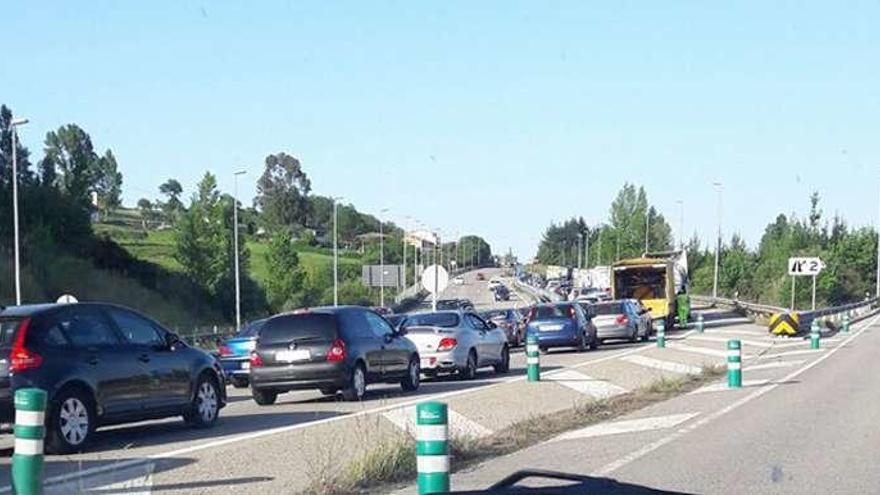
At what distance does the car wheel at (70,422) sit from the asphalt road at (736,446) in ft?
14.3

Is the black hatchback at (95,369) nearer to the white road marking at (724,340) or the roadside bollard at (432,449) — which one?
the roadside bollard at (432,449)

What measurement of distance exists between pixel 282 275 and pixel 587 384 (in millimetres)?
55783

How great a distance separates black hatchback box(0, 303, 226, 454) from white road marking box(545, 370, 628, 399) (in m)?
7.39

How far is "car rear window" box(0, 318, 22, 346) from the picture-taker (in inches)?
541

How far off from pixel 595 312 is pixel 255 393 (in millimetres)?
22719

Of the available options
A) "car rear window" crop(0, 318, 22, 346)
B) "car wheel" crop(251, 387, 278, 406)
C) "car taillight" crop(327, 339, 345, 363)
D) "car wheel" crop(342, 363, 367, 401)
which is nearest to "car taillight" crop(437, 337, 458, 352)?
"car wheel" crop(342, 363, 367, 401)

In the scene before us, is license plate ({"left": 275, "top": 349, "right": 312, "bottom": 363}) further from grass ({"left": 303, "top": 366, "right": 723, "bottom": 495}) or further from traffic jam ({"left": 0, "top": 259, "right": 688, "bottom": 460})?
grass ({"left": 303, "top": 366, "right": 723, "bottom": 495})

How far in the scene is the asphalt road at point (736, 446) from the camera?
11.4m

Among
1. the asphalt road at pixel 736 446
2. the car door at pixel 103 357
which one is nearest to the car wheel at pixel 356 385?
the asphalt road at pixel 736 446

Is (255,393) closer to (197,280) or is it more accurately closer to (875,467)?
(875,467)

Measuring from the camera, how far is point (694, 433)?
1520 centimetres

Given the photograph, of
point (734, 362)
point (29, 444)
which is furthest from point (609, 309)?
point (29, 444)

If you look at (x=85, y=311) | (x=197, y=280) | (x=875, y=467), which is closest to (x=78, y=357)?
(x=85, y=311)

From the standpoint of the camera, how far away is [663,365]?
96.0 ft
